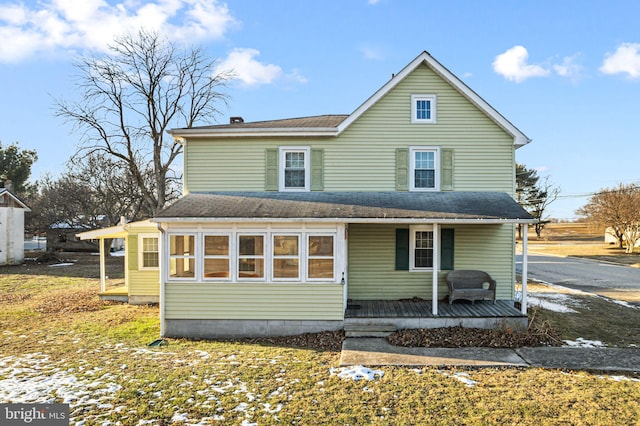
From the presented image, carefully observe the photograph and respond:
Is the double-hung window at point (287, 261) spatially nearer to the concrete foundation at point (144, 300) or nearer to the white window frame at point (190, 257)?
the white window frame at point (190, 257)

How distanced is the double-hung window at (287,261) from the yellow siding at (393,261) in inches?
102

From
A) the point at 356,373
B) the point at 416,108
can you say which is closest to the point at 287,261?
the point at 356,373

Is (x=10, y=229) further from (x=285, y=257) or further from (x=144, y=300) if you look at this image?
(x=285, y=257)

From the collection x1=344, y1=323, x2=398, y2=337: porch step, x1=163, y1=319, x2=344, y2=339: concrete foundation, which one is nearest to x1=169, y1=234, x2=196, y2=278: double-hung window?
x1=163, y1=319, x2=344, y2=339: concrete foundation

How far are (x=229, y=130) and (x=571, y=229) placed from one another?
84023 millimetres

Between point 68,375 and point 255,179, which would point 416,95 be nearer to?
point 255,179

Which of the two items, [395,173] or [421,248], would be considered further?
[421,248]

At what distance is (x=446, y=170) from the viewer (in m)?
12.0

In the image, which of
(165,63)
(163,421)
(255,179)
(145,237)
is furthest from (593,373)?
(165,63)

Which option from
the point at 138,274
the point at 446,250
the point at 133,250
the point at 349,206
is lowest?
the point at 138,274

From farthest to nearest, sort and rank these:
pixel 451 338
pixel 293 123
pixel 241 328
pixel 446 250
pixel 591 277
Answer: pixel 591 277 → pixel 293 123 → pixel 446 250 → pixel 241 328 → pixel 451 338

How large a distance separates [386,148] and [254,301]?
253 inches

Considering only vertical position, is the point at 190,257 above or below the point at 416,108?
below

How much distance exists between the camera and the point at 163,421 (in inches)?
215
